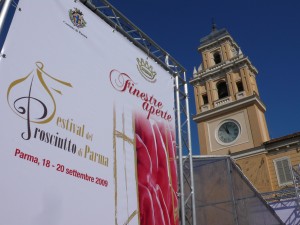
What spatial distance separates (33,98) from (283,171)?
19.3 meters

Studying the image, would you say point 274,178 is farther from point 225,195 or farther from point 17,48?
point 17,48

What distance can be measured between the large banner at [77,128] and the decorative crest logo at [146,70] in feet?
0.14

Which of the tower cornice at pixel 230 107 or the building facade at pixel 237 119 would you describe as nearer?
the building facade at pixel 237 119

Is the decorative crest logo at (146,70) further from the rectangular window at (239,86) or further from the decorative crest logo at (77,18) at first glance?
the rectangular window at (239,86)

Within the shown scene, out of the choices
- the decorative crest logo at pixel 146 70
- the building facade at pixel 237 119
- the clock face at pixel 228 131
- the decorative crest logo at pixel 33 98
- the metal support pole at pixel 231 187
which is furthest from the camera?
the clock face at pixel 228 131

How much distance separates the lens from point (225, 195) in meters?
10.0

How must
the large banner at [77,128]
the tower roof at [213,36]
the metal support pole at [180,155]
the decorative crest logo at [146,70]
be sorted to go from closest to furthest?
the large banner at [77,128], the metal support pole at [180,155], the decorative crest logo at [146,70], the tower roof at [213,36]

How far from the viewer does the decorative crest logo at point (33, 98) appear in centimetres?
449

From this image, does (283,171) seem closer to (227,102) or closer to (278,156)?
(278,156)

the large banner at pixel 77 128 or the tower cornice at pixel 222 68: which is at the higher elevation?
the tower cornice at pixel 222 68

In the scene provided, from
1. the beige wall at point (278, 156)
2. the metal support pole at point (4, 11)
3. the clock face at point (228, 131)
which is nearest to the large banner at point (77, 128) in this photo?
the metal support pole at point (4, 11)

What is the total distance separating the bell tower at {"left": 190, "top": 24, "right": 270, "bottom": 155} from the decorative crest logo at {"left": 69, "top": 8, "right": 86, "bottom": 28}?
18147 mm

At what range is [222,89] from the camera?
25719 millimetres

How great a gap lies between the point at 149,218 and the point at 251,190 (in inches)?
209
